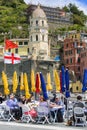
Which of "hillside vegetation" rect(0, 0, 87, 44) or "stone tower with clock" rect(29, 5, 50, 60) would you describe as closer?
"stone tower with clock" rect(29, 5, 50, 60)

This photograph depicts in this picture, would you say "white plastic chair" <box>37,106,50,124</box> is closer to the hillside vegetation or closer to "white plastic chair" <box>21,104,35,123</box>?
"white plastic chair" <box>21,104,35,123</box>

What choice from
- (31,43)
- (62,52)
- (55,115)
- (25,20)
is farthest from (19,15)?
(55,115)

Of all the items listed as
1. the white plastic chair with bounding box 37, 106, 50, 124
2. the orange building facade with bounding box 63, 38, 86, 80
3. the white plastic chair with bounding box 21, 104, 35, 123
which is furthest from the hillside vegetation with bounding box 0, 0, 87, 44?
the white plastic chair with bounding box 37, 106, 50, 124

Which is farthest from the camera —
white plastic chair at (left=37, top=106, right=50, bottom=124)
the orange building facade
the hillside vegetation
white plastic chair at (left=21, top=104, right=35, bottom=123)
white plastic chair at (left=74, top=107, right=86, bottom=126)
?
the hillside vegetation

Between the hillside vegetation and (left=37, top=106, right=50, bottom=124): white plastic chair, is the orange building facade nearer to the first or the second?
the hillside vegetation

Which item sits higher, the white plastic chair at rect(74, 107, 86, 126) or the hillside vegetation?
the hillside vegetation

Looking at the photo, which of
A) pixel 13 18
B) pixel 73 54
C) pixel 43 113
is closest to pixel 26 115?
pixel 43 113

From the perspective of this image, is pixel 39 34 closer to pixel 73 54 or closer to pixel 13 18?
pixel 73 54

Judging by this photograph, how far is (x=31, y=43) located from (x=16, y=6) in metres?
63.3

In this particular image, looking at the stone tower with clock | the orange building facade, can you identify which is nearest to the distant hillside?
the orange building facade

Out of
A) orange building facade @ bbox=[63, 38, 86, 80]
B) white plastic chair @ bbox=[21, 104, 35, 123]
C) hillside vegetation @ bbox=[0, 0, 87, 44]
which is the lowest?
orange building facade @ bbox=[63, 38, 86, 80]

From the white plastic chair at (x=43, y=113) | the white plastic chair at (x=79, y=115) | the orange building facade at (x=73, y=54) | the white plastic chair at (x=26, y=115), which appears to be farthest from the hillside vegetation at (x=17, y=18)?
the white plastic chair at (x=79, y=115)

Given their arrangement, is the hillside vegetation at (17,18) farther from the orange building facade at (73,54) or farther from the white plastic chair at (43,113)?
the white plastic chair at (43,113)

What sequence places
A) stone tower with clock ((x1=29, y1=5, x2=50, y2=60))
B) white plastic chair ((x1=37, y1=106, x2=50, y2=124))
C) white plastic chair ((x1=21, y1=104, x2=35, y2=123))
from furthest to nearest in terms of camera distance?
stone tower with clock ((x1=29, y1=5, x2=50, y2=60)), white plastic chair ((x1=21, y1=104, x2=35, y2=123)), white plastic chair ((x1=37, y1=106, x2=50, y2=124))
